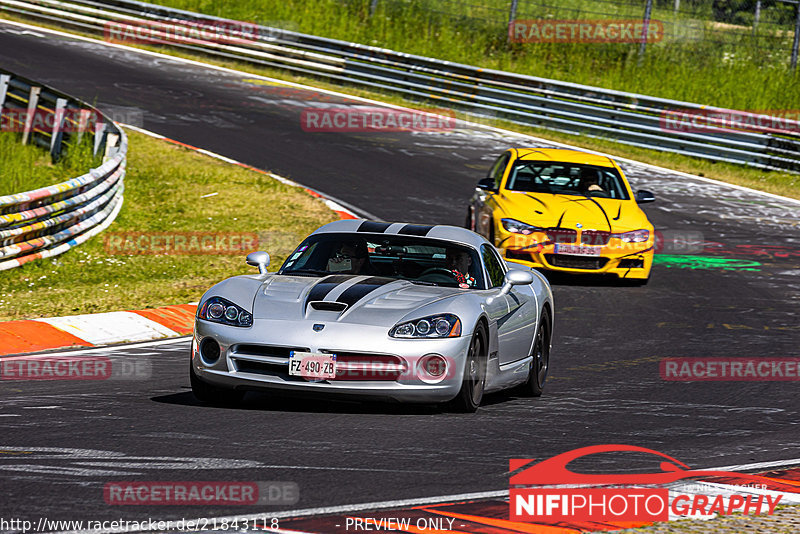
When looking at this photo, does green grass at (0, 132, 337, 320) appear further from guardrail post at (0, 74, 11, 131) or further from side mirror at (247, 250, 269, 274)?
side mirror at (247, 250, 269, 274)

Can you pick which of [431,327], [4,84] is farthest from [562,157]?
[4,84]

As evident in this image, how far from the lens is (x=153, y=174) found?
19109mm

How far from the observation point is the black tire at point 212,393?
292 inches

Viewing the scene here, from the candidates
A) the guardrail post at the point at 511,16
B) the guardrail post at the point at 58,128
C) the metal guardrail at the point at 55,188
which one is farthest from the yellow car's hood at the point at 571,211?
the guardrail post at the point at 511,16

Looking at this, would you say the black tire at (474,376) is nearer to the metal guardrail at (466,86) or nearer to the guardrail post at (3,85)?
the guardrail post at (3,85)

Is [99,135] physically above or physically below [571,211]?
below

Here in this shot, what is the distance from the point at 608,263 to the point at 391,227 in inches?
229

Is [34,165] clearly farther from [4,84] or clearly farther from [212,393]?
[212,393]

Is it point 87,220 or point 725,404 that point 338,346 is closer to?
point 725,404

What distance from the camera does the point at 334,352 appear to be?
23.1 feet

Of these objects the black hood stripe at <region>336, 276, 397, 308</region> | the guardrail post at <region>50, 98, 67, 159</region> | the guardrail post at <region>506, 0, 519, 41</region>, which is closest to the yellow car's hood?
the black hood stripe at <region>336, 276, 397, 308</region>

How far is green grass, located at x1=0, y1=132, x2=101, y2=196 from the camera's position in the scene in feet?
52.1

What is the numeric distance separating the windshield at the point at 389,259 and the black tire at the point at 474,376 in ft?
2.35

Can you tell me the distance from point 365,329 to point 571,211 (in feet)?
24.5
